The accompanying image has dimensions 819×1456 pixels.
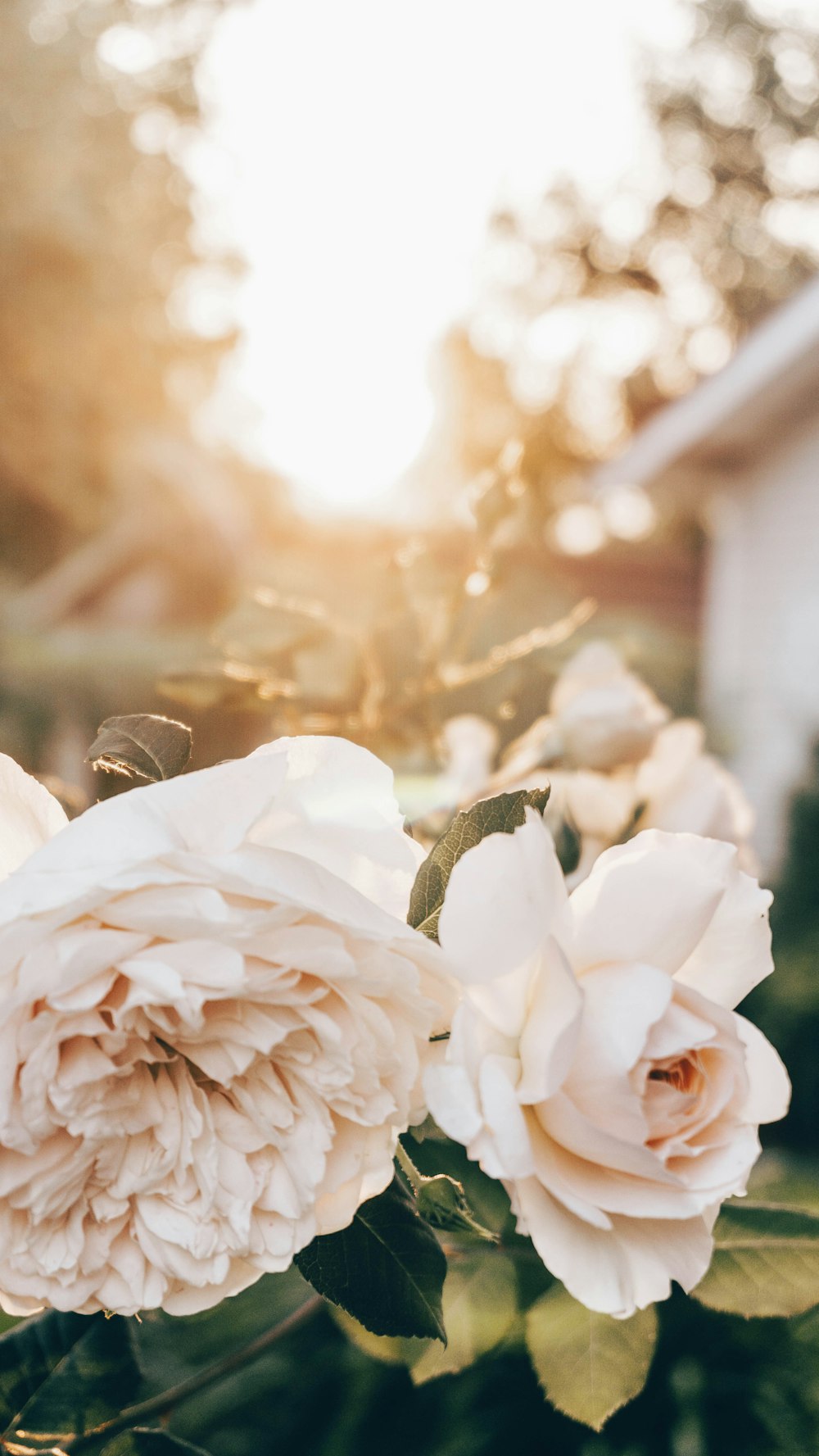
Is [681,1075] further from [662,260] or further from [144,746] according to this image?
[662,260]

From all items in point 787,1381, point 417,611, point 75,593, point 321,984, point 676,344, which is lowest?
point 676,344

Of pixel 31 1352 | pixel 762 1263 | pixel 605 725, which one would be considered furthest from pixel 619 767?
pixel 31 1352

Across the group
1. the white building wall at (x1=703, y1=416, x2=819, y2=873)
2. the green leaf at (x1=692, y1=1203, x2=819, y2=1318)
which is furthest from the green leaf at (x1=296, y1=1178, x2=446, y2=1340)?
the white building wall at (x1=703, y1=416, x2=819, y2=873)

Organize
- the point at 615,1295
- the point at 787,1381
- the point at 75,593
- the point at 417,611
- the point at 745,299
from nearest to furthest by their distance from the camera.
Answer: the point at 615,1295 → the point at 787,1381 → the point at 417,611 → the point at 75,593 → the point at 745,299

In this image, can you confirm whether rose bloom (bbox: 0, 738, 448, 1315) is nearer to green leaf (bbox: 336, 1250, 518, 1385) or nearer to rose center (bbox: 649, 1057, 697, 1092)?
rose center (bbox: 649, 1057, 697, 1092)

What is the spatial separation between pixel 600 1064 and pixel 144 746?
25cm

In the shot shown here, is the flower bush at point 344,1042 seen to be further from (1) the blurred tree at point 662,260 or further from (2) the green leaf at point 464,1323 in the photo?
(1) the blurred tree at point 662,260

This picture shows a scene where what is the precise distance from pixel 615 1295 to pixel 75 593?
10532 mm

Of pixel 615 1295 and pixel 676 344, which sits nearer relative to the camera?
pixel 615 1295

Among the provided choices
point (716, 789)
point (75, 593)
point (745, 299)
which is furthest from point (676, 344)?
point (716, 789)

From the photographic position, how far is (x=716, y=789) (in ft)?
3.45

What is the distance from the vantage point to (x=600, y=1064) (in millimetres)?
446

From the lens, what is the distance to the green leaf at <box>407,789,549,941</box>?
0.51 meters

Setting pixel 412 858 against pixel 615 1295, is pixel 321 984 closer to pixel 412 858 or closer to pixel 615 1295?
pixel 412 858
